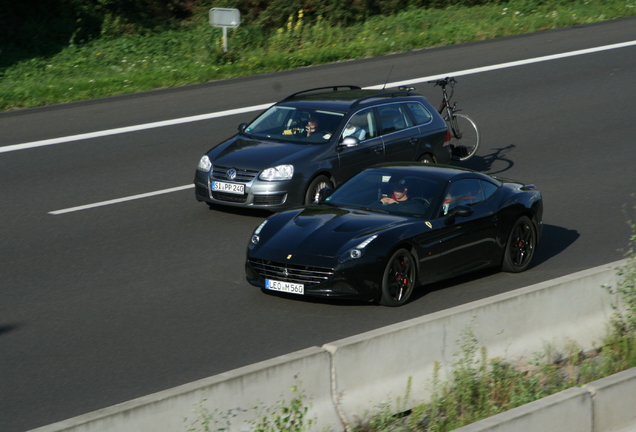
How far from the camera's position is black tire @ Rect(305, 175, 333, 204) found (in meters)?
13.4

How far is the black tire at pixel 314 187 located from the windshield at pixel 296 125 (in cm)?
64

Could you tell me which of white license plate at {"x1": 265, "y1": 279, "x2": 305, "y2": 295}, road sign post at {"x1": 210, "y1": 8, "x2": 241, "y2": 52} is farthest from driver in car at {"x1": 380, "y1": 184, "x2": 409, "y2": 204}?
road sign post at {"x1": 210, "y1": 8, "x2": 241, "y2": 52}

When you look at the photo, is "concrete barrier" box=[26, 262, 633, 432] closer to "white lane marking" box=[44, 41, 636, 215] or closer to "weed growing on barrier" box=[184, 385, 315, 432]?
"weed growing on barrier" box=[184, 385, 315, 432]

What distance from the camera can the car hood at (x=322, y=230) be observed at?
32.8ft

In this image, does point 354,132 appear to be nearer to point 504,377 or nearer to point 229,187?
point 229,187

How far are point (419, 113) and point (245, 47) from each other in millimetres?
11014

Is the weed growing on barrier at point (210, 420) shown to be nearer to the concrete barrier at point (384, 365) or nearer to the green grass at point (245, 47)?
the concrete barrier at point (384, 365)

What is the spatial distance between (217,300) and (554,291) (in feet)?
12.1

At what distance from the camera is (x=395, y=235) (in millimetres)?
10148

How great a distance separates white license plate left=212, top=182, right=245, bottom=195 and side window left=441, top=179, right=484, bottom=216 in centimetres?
343

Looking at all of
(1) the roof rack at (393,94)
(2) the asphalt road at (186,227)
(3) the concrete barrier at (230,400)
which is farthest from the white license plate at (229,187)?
(3) the concrete barrier at (230,400)

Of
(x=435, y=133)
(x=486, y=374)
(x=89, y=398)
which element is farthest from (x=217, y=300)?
(x=435, y=133)

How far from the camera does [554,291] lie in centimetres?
869

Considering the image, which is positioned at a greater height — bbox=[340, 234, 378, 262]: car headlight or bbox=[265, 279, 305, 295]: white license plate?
bbox=[340, 234, 378, 262]: car headlight
